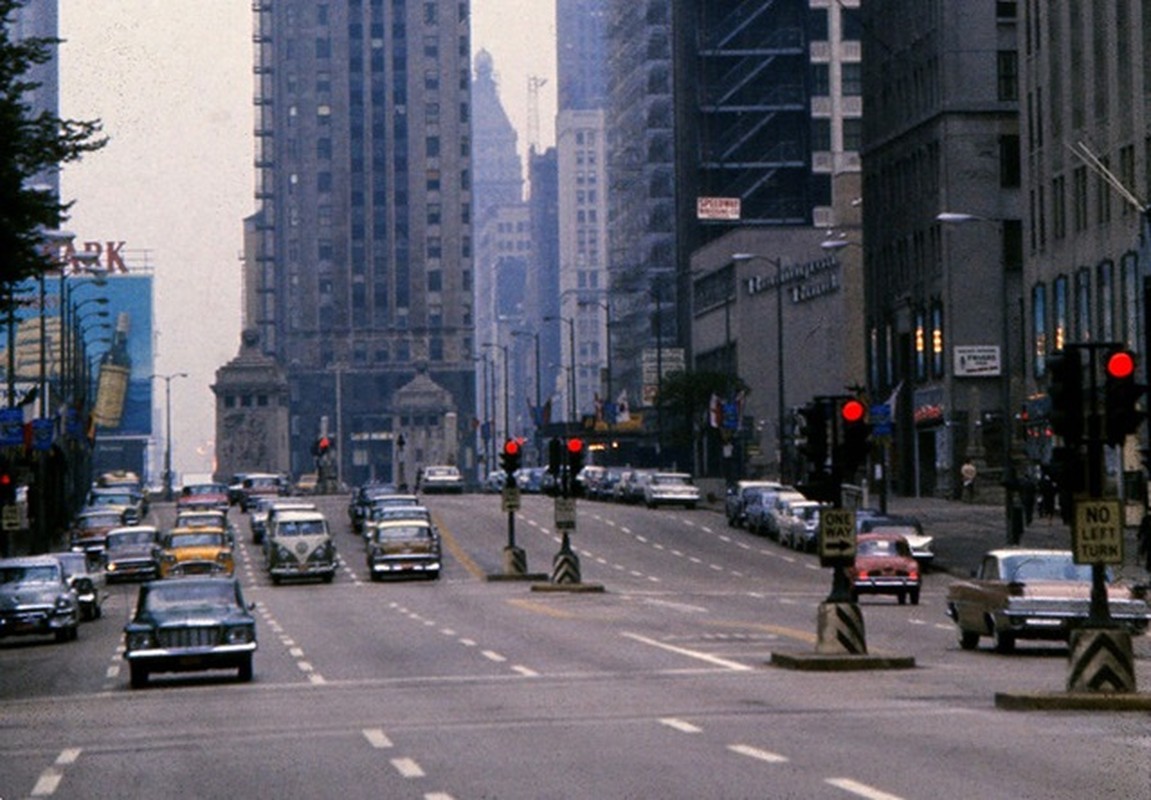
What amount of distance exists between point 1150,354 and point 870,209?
65805 millimetres

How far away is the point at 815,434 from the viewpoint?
36.9m

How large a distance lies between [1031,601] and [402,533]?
38208mm

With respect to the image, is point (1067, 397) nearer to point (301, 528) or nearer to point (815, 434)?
point (815, 434)

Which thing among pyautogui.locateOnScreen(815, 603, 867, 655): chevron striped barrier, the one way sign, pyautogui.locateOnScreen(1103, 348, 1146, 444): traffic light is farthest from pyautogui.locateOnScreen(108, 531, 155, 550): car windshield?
pyautogui.locateOnScreen(1103, 348, 1146, 444): traffic light

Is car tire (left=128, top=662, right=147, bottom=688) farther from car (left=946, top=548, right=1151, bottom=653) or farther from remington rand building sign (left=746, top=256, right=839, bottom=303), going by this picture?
remington rand building sign (left=746, top=256, right=839, bottom=303)

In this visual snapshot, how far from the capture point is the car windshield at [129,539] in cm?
7862

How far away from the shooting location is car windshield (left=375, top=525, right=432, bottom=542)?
75000 mm

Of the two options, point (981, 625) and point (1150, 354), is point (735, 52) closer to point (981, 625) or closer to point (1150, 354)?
point (1150, 354)

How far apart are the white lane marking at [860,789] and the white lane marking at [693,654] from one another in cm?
1568

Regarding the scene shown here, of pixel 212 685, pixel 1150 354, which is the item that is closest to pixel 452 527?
pixel 1150 354

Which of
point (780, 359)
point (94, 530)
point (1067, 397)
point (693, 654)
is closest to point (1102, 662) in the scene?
point (1067, 397)

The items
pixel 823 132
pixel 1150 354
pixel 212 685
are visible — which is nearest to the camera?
pixel 212 685

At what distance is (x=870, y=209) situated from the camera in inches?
5064

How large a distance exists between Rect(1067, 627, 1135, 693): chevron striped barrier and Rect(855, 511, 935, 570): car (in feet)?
140
